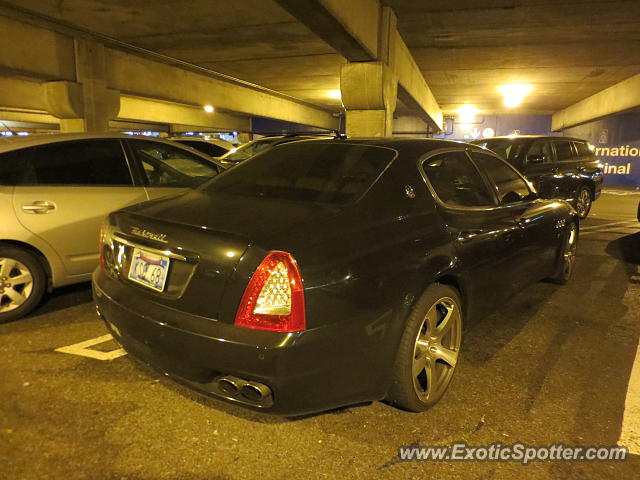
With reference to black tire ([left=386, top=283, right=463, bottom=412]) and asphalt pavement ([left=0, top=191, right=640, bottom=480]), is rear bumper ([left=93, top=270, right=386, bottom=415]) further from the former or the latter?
asphalt pavement ([left=0, top=191, right=640, bottom=480])

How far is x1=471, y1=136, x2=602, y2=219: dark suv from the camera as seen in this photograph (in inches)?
329

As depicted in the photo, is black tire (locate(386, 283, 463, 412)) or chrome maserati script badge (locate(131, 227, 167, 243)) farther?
black tire (locate(386, 283, 463, 412))

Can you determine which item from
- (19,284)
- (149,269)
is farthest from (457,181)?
(19,284)

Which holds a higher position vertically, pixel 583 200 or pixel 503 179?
pixel 503 179

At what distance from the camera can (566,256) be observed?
16.0ft

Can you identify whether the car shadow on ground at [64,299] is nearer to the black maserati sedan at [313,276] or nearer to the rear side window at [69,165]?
the rear side window at [69,165]

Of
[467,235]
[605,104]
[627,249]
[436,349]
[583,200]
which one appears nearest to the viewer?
[436,349]

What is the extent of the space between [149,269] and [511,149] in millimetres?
7700

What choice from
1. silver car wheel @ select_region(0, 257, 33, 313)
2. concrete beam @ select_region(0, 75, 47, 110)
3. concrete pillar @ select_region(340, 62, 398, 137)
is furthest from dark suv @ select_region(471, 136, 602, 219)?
concrete beam @ select_region(0, 75, 47, 110)

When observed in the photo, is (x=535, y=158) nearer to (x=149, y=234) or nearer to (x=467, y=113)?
(x=149, y=234)

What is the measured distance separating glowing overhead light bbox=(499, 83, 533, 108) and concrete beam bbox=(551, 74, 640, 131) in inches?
111

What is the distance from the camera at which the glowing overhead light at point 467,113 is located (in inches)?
1054


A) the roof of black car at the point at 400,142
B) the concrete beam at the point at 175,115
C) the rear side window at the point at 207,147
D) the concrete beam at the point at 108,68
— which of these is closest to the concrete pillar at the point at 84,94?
the concrete beam at the point at 108,68

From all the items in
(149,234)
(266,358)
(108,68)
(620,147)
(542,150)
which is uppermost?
(108,68)
